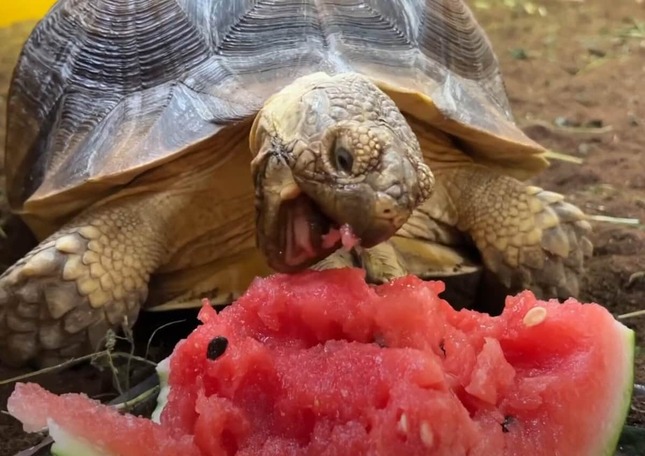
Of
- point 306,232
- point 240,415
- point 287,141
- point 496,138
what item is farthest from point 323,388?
point 496,138

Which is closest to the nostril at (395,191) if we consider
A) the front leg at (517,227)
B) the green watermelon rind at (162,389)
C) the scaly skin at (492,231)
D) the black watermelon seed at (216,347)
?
the black watermelon seed at (216,347)

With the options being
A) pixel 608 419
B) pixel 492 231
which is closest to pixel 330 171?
pixel 608 419

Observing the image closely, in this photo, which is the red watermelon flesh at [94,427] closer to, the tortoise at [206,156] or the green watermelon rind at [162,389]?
the green watermelon rind at [162,389]

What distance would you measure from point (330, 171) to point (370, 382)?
0.41 meters

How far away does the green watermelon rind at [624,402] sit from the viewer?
4.90 ft

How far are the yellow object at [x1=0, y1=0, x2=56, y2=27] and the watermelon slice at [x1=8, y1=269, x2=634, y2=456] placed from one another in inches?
147

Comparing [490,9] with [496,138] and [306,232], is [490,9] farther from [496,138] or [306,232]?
[306,232]

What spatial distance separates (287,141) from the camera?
1.72 meters

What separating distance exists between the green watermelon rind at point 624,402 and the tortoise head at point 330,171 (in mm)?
456

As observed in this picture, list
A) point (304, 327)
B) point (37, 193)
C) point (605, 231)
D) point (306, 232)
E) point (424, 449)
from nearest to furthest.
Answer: point (424, 449), point (304, 327), point (306, 232), point (37, 193), point (605, 231)

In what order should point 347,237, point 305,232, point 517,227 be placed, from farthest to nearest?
point 517,227 → point 305,232 → point 347,237

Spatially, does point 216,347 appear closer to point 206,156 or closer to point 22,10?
point 206,156

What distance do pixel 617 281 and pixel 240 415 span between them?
172 cm

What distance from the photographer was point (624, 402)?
5.03 ft
